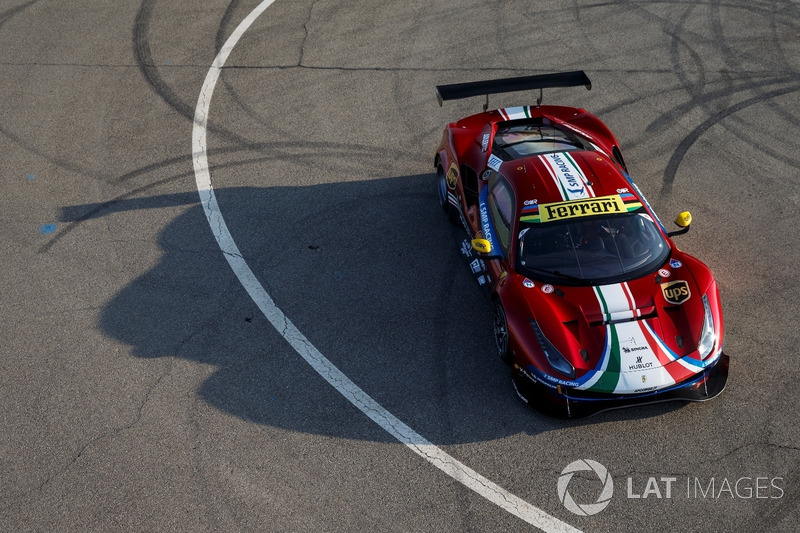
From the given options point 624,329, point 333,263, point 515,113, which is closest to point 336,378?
point 333,263

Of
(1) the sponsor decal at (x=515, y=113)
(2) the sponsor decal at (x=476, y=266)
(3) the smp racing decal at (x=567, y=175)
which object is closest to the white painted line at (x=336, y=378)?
(2) the sponsor decal at (x=476, y=266)

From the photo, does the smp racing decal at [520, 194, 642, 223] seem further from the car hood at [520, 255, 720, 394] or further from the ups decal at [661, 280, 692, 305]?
the ups decal at [661, 280, 692, 305]

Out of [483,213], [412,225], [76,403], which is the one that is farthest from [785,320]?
[76,403]

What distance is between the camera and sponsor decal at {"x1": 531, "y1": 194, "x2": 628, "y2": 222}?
278 inches

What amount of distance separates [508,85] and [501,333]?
3.29 m

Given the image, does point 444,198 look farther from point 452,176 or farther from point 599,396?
point 599,396

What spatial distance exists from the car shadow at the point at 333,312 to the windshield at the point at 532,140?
116 centimetres

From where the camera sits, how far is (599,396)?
20.6ft

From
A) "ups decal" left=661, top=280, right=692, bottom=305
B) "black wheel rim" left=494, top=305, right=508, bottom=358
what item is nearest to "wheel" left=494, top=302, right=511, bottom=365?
"black wheel rim" left=494, top=305, right=508, bottom=358

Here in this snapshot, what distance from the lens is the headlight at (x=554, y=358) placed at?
6.29 metres

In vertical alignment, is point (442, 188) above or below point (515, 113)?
below

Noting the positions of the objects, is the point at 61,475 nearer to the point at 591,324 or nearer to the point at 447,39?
the point at 591,324

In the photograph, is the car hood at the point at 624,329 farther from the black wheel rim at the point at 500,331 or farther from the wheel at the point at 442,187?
the wheel at the point at 442,187

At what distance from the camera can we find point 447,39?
12141 millimetres
